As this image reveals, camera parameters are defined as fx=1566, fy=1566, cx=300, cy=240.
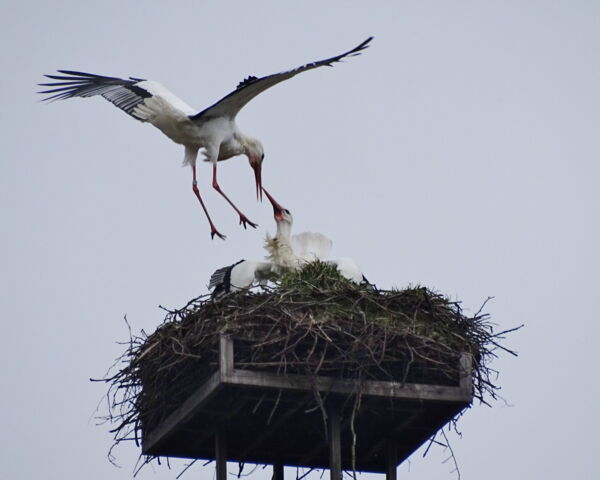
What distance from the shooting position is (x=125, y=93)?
13641 millimetres

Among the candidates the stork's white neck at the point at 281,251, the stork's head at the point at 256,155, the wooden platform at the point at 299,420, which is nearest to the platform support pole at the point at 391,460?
the wooden platform at the point at 299,420

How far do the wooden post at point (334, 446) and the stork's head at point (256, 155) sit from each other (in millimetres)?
3927

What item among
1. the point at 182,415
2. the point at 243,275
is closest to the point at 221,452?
the point at 182,415

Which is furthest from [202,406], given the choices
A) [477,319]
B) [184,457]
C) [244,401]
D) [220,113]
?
[220,113]

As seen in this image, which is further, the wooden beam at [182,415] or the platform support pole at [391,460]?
the platform support pole at [391,460]

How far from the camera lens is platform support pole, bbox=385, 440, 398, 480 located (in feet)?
37.4

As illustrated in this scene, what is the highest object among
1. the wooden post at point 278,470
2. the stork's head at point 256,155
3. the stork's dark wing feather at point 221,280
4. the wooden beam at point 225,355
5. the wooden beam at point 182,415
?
the stork's head at point 256,155

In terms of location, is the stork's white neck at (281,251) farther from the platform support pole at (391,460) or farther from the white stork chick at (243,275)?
the platform support pole at (391,460)

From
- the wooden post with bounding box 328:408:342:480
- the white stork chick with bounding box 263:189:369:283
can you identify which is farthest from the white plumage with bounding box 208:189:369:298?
the wooden post with bounding box 328:408:342:480

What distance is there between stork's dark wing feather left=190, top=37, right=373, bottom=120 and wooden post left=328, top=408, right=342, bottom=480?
2716mm

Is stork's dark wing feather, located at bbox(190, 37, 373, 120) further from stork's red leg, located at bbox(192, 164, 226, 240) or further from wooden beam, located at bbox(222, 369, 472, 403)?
wooden beam, located at bbox(222, 369, 472, 403)

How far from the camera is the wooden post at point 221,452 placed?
1079 centimetres

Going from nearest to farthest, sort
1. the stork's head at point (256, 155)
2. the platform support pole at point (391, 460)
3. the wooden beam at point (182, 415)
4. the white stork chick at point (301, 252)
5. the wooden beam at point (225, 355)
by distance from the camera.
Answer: the wooden beam at point (225, 355) < the wooden beam at point (182, 415) < the platform support pole at point (391, 460) < the white stork chick at point (301, 252) < the stork's head at point (256, 155)

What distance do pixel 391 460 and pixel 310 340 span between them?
1.38 m
